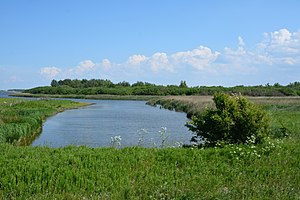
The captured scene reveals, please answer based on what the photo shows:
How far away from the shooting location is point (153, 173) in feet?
28.9

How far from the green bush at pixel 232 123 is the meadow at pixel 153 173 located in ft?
2.91

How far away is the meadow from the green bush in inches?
34.9

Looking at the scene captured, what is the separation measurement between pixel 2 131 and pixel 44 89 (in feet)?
520

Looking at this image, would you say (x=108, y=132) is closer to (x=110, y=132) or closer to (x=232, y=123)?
(x=110, y=132)

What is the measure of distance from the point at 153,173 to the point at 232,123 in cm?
Answer: 442

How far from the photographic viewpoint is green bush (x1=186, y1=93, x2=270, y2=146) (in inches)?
482

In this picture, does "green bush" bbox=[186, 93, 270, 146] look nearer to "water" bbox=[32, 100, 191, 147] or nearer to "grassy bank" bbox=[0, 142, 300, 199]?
"grassy bank" bbox=[0, 142, 300, 199]

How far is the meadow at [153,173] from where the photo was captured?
7188mm

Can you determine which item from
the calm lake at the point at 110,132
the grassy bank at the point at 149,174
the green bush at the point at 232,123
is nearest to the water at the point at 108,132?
the calm lake at the point at 110,132

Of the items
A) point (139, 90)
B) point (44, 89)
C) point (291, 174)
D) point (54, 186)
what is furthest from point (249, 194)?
point (44, 89)

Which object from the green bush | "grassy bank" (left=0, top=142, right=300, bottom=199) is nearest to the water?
the green bush

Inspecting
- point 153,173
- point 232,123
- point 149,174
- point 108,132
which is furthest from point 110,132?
point 149,174

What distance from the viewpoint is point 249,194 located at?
6.98 m

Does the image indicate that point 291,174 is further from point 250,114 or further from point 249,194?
point 250,114
